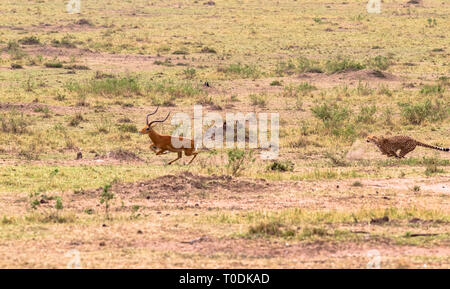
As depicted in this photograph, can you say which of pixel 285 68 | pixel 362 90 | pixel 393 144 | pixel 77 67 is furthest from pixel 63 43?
pixel 393 144

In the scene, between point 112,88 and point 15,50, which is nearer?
point 112,88

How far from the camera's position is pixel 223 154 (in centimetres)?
1623

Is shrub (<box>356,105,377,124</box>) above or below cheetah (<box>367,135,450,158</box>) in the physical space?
below

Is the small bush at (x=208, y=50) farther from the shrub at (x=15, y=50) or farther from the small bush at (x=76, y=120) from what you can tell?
the small bush at (x=76, y=120)

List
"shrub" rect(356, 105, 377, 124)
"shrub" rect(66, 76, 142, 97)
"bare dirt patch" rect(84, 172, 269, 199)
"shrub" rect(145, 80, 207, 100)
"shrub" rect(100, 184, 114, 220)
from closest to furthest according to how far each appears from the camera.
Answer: "shrub" rect(100, 184, 114, 220) → "bare dirt patch" rect(84, 172, 269, 199) → "shrub" rect(356, 105, 377, 124) → "shrub" rect(66, 76, 142, 97) → "shrub" rect(145, 80, 207, 100)

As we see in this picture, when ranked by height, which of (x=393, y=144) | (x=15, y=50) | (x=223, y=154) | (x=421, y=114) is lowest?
(x=223, y=154)

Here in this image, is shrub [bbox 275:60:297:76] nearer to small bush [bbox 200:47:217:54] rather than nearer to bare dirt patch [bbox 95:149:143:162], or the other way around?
small bush [bbox 200:47:217:54]

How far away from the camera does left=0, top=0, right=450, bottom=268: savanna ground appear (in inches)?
348

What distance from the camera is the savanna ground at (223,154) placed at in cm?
884

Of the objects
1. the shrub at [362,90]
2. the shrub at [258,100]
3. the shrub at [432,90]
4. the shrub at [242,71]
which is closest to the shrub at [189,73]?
the shrub at [242,71]

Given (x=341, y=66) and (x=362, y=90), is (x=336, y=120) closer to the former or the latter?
(x=362, y=90)

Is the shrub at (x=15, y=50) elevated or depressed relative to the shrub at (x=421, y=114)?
elevated

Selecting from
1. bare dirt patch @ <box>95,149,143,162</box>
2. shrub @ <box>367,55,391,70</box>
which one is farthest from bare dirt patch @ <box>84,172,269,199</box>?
shrub @ <box>367,55,391,70</box>

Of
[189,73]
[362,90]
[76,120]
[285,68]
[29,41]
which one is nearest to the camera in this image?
[76,120]
